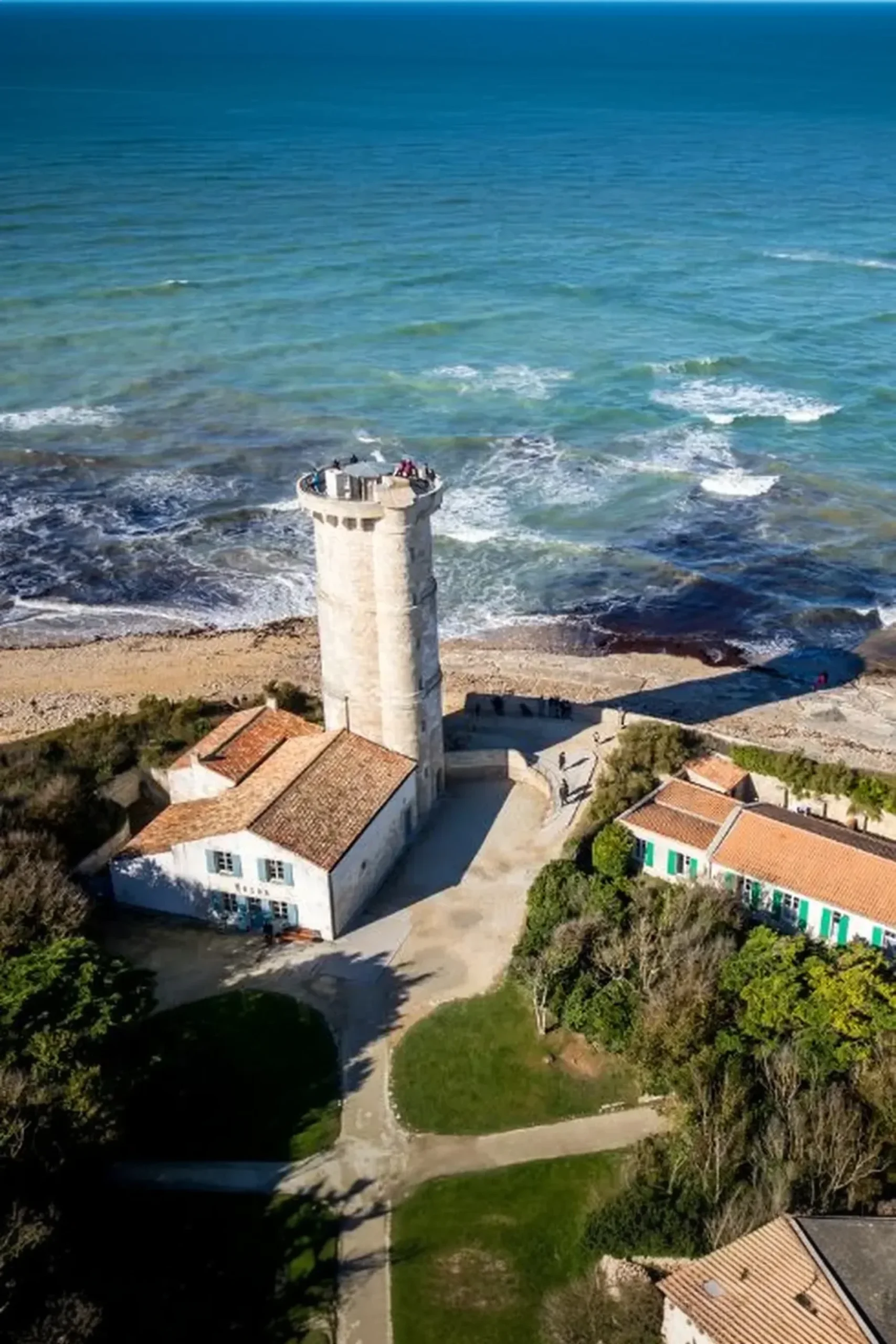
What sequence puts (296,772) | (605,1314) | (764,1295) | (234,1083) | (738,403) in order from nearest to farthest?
(764,1295)
(605,1314)
(234,1083)
(296,772)
(738,403)

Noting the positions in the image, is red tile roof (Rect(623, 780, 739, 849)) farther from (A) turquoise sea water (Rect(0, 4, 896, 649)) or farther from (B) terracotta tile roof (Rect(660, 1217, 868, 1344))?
(A) turquoise sea water (Rect(0, 4, 896, 649))

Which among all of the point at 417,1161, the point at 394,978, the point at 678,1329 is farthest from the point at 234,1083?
the point at 678,1329

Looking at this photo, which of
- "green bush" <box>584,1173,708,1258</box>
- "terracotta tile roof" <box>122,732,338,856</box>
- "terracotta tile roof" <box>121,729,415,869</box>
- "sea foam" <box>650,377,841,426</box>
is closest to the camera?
"green bush" <box>584,1173,708,1258</box>

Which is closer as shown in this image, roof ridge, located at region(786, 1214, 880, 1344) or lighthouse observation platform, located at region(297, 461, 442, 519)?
roof ridge, located at region(786, 1214, 880, 1344)

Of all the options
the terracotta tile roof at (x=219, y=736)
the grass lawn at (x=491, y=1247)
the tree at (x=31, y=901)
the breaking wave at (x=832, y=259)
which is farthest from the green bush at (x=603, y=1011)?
the breaking wave at (x=832, y=259)

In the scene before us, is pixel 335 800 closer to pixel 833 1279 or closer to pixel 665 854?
pixel 665 854

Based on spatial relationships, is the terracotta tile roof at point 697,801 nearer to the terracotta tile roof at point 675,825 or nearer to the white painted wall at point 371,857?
the terracotta tile roof at point 675,825

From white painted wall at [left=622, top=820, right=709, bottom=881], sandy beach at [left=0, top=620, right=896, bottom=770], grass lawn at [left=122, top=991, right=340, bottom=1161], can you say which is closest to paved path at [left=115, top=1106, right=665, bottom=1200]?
grass lawn at [left=122, top=991, right=340, bottom=1161]
